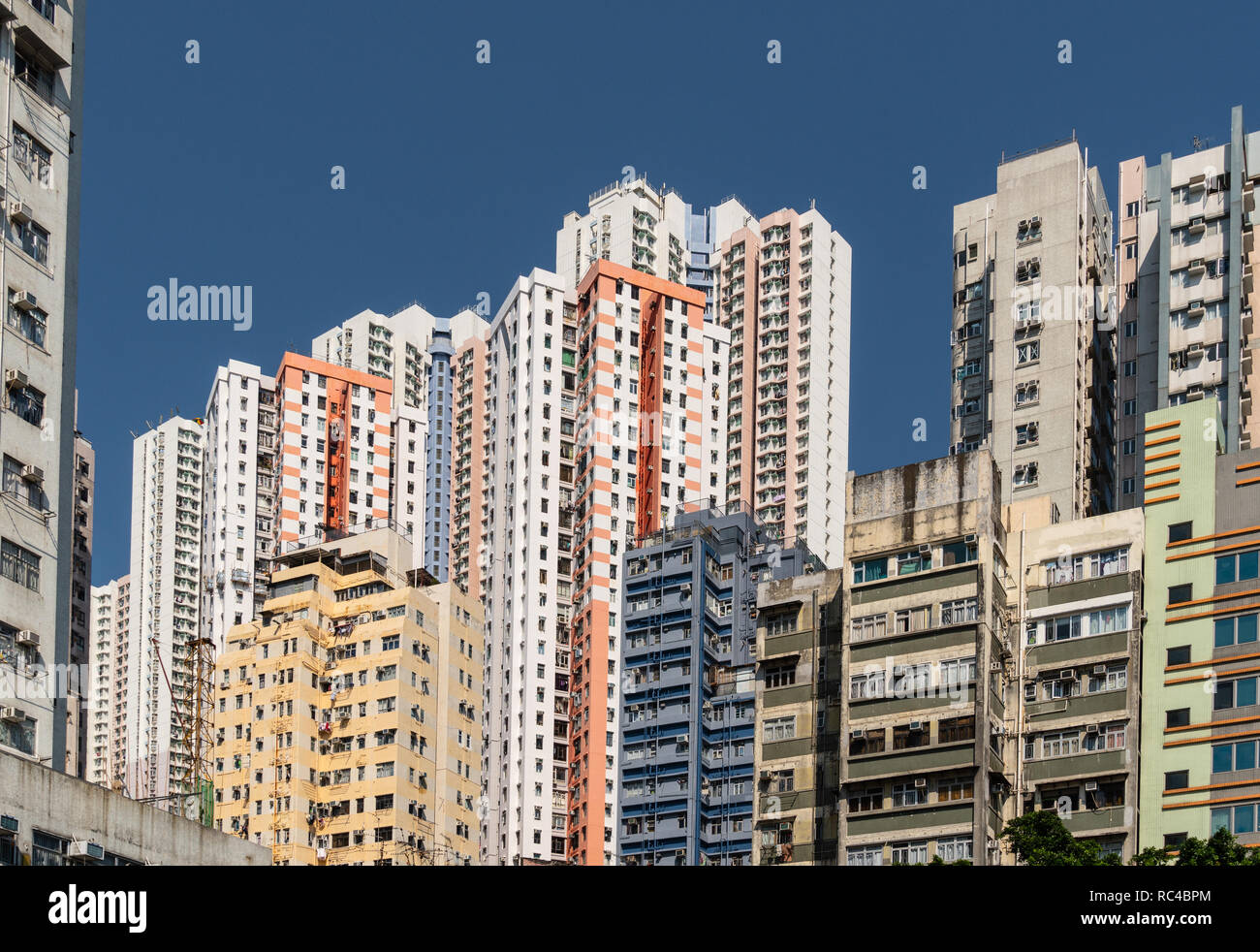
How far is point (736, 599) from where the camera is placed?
454 ft

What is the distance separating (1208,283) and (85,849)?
90272 mm

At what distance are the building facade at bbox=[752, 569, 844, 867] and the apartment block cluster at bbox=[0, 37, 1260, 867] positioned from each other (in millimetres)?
201

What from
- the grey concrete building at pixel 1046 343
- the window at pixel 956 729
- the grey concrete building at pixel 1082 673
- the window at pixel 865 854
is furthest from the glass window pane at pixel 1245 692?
the grey concrete building at pixel 1046 343

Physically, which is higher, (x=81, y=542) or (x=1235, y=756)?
(x=81, y=542)

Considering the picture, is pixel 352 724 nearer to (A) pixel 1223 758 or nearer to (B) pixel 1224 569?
(B) pixel 1224 569

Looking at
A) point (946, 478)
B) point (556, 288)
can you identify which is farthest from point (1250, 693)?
point (556, 288)

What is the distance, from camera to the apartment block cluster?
91.4m

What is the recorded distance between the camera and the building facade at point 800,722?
102 meters

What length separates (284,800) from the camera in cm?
14100

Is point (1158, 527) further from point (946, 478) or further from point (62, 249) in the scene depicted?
point (62, 249)

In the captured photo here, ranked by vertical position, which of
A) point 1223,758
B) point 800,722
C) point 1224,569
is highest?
point 1224,569

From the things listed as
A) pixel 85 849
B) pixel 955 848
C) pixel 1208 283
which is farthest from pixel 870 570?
pixel 85 849

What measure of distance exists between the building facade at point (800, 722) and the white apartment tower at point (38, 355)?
41557 mm

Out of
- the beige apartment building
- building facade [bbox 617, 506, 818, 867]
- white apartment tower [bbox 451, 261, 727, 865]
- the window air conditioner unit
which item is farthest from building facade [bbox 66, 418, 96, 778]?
the window air conditioner unit
